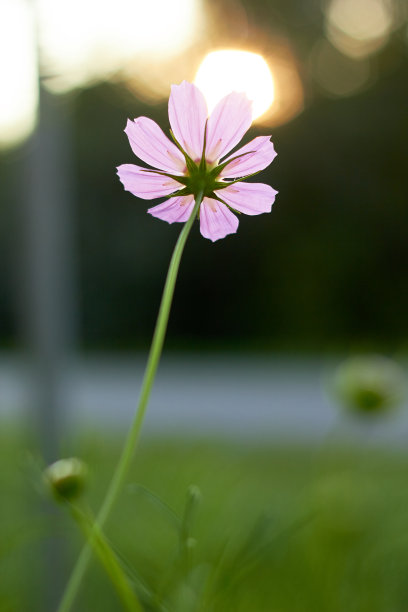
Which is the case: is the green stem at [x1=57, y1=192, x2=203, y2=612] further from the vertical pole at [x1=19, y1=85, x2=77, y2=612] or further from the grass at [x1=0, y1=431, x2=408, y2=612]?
the vertical pole at [x1=19, y1=85, x2=77, y2=612]

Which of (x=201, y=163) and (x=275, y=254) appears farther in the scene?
(x=275, y=254)

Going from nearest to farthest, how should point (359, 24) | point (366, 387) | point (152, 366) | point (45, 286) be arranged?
point (152, 366) → point (366, 387) → point (45, 286) → point (359, 24)

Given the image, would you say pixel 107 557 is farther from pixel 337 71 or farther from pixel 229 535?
pixel 337 71

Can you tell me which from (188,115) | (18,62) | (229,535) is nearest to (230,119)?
(188,115)

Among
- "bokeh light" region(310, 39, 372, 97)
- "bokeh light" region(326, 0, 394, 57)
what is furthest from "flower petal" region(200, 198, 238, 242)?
"bokeh light" region(326, 0, 394, 57)

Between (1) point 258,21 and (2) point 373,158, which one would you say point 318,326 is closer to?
(2) point 373,158

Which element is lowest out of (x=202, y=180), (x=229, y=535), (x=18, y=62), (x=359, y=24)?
(x=229, y=535)

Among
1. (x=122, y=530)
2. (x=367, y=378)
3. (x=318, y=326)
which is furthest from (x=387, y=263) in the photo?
(x=367, y=378)

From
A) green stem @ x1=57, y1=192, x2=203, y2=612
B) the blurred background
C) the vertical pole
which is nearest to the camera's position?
green stem @ x1=57, y1=192, x2=203, y2=612
